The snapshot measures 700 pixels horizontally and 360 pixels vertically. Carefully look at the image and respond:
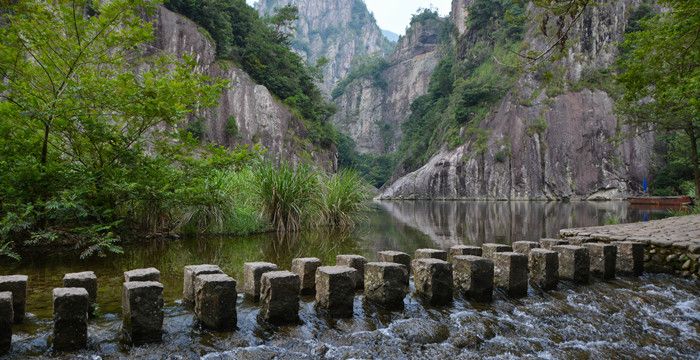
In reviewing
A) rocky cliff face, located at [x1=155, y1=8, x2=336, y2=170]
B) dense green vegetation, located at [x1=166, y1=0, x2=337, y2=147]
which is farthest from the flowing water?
dense green vegetation, located at [x1=166, y1=0, x2=337, y2=147]

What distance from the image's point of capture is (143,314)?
8.10 ft

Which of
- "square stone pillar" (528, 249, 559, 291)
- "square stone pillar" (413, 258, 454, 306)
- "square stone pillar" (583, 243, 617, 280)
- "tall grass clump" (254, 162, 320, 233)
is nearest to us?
"square stone pillar" (413, 258, 454, 306)

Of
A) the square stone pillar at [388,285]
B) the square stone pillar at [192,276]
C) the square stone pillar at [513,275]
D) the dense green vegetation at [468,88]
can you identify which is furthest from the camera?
the dense green vegetation at [468,88]

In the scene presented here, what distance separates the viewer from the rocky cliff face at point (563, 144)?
39000mm

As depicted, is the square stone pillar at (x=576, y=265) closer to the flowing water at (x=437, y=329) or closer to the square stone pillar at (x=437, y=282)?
the flowing water at (x=437, y=329)

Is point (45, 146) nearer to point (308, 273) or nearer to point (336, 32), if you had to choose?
point (308, 273)

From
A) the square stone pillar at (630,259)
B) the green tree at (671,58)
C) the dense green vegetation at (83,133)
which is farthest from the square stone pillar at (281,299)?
the green tree at (671,58)

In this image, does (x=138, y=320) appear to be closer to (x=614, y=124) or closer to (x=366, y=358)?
(x=366, y=358)

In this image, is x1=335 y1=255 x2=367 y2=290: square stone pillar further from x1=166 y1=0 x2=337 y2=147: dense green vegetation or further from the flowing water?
x1=166 y1=0 x2=337 y2=147: dense green vegetation

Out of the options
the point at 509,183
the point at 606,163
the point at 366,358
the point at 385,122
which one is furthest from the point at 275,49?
the point at 385,122

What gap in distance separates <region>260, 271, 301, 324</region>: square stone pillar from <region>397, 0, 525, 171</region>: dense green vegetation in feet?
139

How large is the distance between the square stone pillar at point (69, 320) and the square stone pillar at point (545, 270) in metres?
3.57

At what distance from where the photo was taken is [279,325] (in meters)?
2.84

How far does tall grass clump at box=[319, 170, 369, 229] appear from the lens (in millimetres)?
10250
